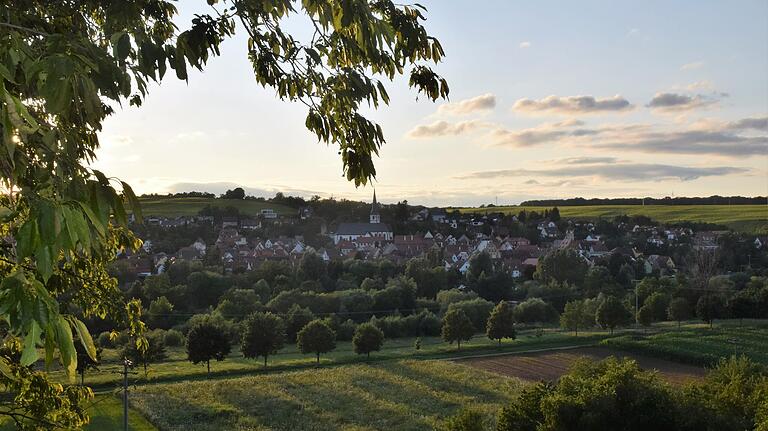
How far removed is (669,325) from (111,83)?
5712cm

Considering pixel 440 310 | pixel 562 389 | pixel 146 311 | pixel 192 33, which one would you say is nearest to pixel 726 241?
pixel 440 310

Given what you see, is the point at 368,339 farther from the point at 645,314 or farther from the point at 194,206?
the point at 194,206

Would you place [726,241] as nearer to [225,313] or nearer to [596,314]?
[596,314]

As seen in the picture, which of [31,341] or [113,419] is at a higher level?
[31,341]

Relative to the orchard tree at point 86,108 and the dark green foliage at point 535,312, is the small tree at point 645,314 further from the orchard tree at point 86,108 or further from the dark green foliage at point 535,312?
the orchard tree at point 86,108

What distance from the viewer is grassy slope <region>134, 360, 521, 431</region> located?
22641 millimetres

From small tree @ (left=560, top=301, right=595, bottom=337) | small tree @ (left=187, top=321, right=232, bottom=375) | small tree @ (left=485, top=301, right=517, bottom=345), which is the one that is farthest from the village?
small tree @ (left=485, top=301, right=517, bottom=345)

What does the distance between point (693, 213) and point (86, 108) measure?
130017 mm

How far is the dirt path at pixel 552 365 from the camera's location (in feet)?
107

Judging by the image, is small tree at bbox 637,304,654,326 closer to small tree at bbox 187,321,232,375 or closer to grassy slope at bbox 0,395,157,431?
small tree at bbox 187,321,232,375

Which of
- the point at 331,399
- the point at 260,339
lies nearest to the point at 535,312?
the point at 260,339

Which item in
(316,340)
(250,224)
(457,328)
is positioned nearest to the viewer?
(316,340)

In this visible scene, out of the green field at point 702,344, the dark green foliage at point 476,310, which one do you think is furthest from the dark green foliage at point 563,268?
the green field at point 702,344

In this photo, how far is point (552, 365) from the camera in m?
35.4
